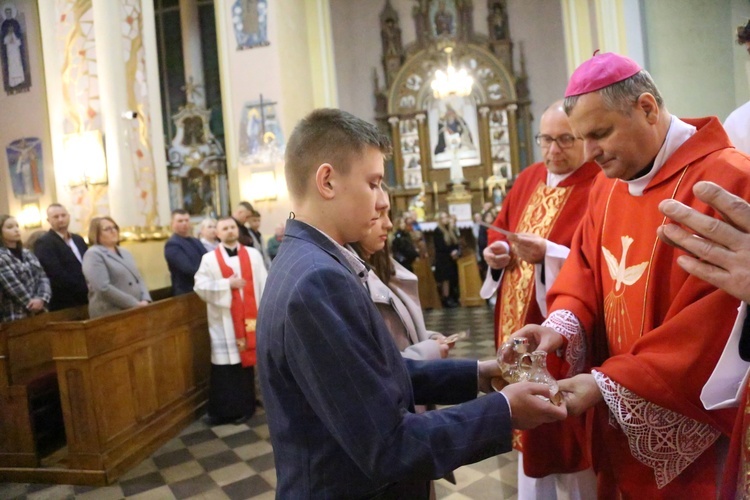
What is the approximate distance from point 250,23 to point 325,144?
969 cm

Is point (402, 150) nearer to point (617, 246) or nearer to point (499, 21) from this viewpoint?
point (499, 21)

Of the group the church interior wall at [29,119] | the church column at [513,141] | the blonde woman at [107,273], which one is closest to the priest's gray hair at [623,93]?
the blonde woman at [107,273]

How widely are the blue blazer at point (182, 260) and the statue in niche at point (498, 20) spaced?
1114 cm

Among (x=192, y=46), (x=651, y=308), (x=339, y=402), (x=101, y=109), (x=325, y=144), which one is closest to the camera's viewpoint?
(x=339, y=402)

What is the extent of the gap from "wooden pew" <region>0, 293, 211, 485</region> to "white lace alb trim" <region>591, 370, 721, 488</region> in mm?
3396

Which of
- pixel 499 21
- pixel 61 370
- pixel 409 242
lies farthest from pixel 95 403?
pixel 499 21

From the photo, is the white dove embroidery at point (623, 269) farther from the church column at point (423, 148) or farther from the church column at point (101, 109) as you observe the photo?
the church column at point (423, 148)

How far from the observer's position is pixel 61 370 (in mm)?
3746

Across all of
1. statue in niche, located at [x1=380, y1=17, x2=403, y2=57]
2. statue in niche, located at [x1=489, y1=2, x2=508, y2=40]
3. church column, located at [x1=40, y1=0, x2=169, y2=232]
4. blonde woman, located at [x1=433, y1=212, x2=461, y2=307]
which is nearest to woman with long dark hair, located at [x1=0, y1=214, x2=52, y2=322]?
church column, located at [x1=40, y1=0, x2=169, y2=232]

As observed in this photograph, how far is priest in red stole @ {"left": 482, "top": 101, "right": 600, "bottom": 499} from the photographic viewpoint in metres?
2.17

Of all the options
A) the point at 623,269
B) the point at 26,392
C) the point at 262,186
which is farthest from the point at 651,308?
the point at 262,186

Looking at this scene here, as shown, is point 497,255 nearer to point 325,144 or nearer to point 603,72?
point 603,72

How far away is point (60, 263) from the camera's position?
512cm

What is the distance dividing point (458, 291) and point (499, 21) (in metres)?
7.87
